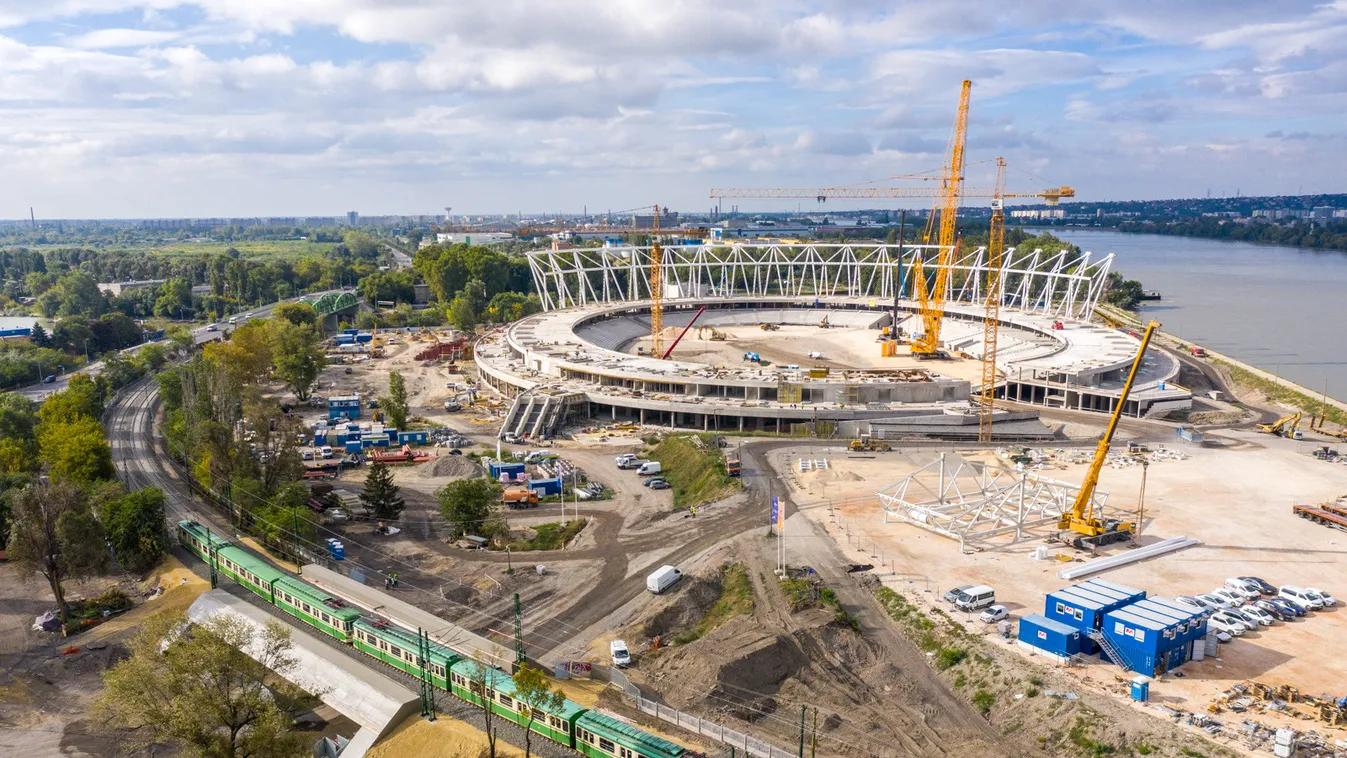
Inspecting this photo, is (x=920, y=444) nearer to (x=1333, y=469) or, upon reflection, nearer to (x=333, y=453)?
(x=1333, y=469)

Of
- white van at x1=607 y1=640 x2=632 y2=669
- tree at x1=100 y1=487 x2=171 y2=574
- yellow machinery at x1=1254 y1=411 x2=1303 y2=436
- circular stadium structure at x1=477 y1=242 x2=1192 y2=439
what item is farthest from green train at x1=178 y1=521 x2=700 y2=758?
yellow machinery at x1=1254 y1=411 x2=1303 y2=436

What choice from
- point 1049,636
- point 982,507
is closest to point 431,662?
point 1049,636

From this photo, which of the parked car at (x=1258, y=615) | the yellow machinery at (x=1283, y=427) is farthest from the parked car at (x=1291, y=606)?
the yellow machinery at (x=1283, y=427)

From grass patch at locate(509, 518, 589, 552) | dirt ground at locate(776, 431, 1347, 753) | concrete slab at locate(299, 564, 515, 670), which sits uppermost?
concrete slab at locate(299, 564, 515, 670)

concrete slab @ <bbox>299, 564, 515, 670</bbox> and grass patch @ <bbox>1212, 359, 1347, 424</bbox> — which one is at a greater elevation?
concrete slab @ <bbox>299, 564, 515, 670</bbox>

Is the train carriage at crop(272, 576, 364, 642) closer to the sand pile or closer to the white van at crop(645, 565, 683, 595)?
the white van at crop(645, 565, 683, 595)

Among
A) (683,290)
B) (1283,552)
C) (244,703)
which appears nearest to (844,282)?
(683,290)
